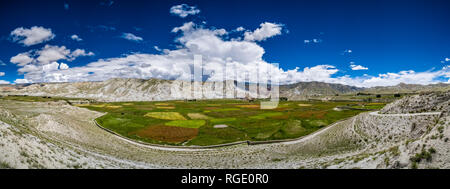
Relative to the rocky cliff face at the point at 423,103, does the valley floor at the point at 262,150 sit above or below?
below

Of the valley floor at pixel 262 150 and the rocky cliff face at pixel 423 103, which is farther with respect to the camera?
the rocky cliff face at pixel 423 103

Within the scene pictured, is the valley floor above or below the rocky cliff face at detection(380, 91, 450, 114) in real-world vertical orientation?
below

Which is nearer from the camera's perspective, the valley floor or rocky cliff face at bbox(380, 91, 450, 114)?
the valley floor

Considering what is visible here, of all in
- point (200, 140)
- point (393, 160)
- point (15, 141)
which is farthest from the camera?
point (200, 140)

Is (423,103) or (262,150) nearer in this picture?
(423,103)

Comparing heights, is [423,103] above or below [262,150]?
above

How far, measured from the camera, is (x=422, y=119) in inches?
933

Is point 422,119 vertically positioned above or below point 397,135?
above
